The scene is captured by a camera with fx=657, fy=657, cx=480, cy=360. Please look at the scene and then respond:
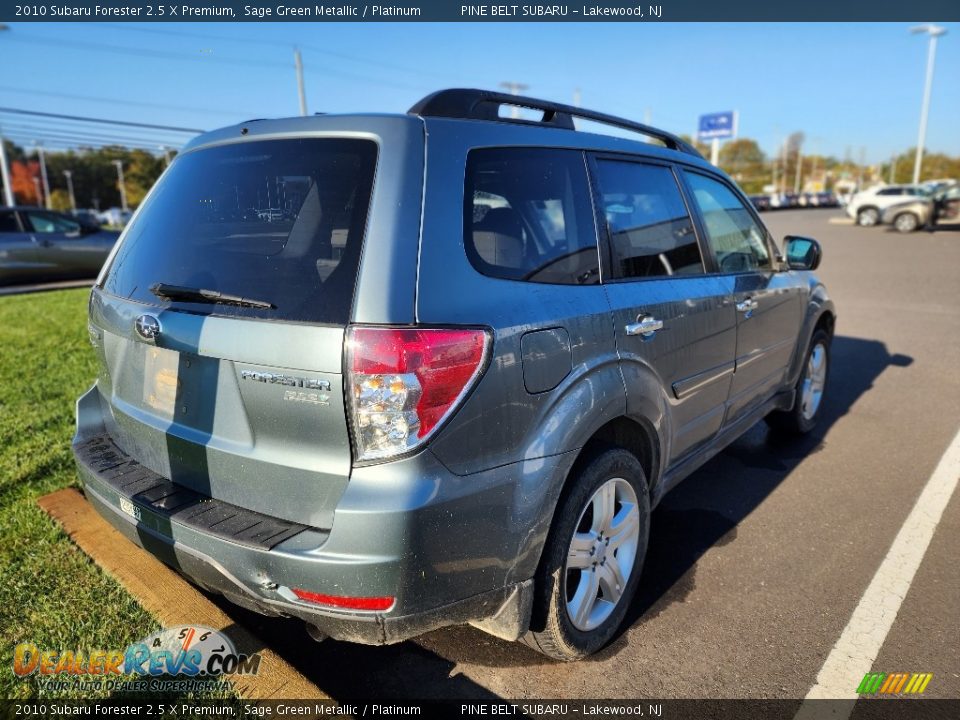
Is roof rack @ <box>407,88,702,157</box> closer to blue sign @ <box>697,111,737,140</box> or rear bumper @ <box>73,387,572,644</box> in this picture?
rear bumper @ <box>73,387,572,644</box>

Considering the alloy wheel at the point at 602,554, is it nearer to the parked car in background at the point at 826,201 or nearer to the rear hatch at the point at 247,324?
the rear hatch at the point at 247,324

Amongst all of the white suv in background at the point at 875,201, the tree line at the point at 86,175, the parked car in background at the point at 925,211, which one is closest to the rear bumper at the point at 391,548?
the parked car in background at the point at 925,211

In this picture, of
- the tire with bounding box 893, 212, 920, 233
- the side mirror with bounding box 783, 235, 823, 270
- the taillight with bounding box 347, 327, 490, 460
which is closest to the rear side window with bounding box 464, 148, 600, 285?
the taillight with bounding box 347, 327, 490, 460

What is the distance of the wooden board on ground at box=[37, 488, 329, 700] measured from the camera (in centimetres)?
212

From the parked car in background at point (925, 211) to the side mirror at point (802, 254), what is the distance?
23.9 metres

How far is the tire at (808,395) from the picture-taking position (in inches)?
185

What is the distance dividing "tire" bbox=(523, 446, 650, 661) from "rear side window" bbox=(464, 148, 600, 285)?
0.70 metres

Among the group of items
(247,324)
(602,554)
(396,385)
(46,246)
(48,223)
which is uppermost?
(247,324)

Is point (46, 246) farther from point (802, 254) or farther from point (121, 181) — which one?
point (121, 181)

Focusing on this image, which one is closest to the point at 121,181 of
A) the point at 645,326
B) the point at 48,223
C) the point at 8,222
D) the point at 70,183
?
the point at 70,183

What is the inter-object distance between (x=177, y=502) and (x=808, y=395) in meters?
4.38

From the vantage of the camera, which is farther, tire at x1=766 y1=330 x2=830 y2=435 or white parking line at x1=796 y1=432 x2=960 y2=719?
tire at x1=766 y1=330 x2=830 y2=435

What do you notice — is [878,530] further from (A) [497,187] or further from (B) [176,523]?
(B) [176,523]

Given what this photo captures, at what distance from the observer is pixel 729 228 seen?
148 inches
